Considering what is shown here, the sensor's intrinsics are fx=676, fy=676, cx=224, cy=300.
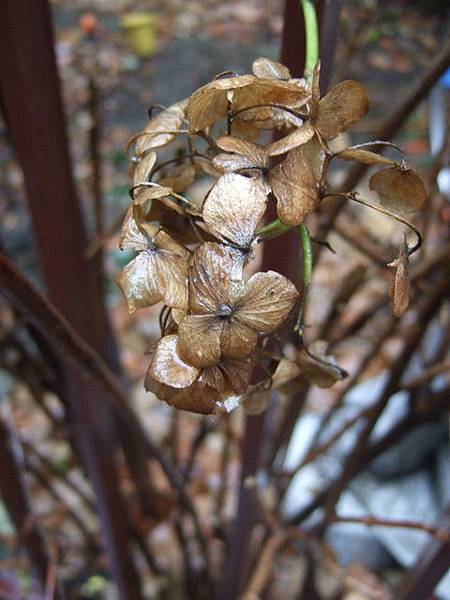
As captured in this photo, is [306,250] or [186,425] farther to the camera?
[186,425]

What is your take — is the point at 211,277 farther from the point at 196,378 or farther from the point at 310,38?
the point at 310,38

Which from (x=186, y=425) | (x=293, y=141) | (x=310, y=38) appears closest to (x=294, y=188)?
(x=293, y=141)

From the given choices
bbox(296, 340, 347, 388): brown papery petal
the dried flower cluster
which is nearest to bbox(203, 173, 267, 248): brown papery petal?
the dried flower cluster

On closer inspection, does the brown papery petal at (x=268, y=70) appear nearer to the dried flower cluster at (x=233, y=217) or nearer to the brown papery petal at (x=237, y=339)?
the dried flower cluster at (x=233, y=217)

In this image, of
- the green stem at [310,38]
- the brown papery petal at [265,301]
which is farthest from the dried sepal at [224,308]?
the green stem at [310,38]

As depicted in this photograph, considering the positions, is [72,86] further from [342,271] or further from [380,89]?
[342,271]

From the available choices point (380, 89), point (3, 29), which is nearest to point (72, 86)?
point (380, 89)
